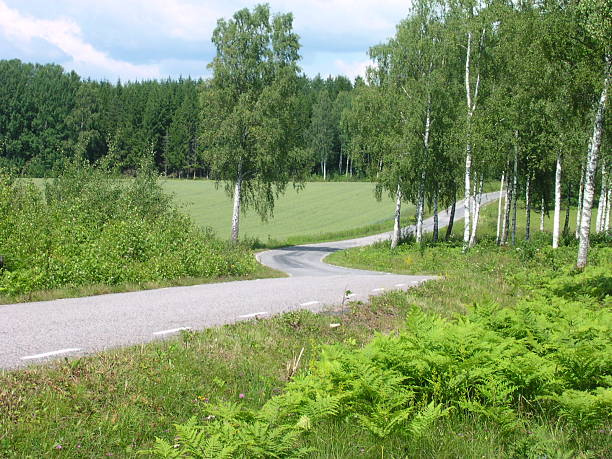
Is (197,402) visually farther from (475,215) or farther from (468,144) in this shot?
(475,215)

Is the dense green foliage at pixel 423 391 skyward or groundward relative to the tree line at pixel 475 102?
groundward

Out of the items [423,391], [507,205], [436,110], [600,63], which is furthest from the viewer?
[507,205]

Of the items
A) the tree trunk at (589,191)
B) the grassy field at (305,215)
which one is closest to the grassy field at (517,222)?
the grassy field at (305,215)

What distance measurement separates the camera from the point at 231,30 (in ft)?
130

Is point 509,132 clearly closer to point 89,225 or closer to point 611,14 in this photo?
point 611,14

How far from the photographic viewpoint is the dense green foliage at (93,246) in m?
13.5

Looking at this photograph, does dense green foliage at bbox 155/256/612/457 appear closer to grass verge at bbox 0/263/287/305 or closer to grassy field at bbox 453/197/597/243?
grass verge at bbox 0/263/287/305

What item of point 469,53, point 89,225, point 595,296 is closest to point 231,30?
point 469,53

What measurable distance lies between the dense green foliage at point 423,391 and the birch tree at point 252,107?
33.5 m

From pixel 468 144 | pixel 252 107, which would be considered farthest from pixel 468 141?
pixel 252 107

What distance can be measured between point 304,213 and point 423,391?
65.7 m

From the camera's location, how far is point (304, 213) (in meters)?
71.1

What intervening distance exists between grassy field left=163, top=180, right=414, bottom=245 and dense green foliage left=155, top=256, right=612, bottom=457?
41917 mm

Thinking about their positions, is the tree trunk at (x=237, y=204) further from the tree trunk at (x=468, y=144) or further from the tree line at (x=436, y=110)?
the tree trunk at (x=468, y=144)
